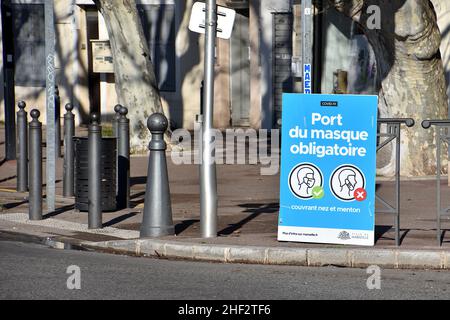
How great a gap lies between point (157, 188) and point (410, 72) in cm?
626

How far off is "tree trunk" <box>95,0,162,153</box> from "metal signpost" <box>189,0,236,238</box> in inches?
350

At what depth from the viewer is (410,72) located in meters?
16.3

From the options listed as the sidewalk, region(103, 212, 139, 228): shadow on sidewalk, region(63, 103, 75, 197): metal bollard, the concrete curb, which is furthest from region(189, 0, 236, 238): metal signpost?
region(63, 103, 75, 197): metal bollard

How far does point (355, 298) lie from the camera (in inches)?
338

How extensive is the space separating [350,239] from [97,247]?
2.58 m

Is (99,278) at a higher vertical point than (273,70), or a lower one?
lower

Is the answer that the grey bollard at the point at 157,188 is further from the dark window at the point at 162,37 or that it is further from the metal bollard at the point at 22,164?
Answer: the dark window at the point at 162,37

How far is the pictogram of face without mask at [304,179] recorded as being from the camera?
1083 cm

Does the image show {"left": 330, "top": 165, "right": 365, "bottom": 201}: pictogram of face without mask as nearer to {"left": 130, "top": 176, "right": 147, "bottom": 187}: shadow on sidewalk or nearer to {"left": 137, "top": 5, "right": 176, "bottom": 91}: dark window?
{"left": 130, "top": 176, "right": 147, "bottom": 187}: shadow on sidewalk

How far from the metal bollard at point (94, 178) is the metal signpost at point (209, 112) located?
1.34m

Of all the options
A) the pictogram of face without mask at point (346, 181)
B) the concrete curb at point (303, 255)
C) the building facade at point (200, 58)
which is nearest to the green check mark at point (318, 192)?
the pictogram of face without mask at point (346, 181)
